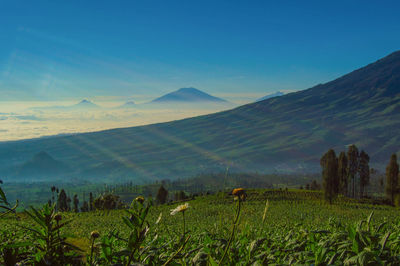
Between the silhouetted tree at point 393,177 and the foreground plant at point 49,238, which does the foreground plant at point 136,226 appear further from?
the silhouetted tree at point 393,177

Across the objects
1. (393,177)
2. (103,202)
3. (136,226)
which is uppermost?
(136,226)

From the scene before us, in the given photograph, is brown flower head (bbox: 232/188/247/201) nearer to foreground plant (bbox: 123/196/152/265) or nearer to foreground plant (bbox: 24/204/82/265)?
foreground plant (bbox: 123/196/152/265)

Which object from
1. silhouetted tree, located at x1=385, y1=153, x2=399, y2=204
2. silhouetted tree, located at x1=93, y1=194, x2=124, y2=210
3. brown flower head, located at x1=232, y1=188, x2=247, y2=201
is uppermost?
brown flower head, located at x1=232, y1=188, x2=247, y2=201

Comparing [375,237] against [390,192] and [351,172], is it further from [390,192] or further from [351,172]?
[351,172]

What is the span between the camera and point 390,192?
95062mm

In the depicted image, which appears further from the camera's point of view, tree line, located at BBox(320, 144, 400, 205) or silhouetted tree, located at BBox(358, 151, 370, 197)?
silhouetted tree, located at BBox(358, 151, 370, 197)

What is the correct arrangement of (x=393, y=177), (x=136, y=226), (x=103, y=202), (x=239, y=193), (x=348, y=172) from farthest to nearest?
(x=348, y=172) → (x=393, y=177) → (x=103, y=202) → (x=239, y=193) → (x=136, y=226)

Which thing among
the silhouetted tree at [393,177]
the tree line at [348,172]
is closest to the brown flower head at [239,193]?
the tree line at [348,172]

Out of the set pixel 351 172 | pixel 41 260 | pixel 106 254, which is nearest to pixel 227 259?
pixel 106 254

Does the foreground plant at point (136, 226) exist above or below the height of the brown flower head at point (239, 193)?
below

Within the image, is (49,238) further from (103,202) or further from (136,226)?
(103,202)

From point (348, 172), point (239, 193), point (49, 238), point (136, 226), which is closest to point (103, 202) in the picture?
point (49, 238)

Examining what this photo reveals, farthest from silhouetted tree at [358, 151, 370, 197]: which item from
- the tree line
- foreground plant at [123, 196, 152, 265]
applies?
foreground plant at [123, 196, 152, 265]

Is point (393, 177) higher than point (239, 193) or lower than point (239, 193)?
lower
